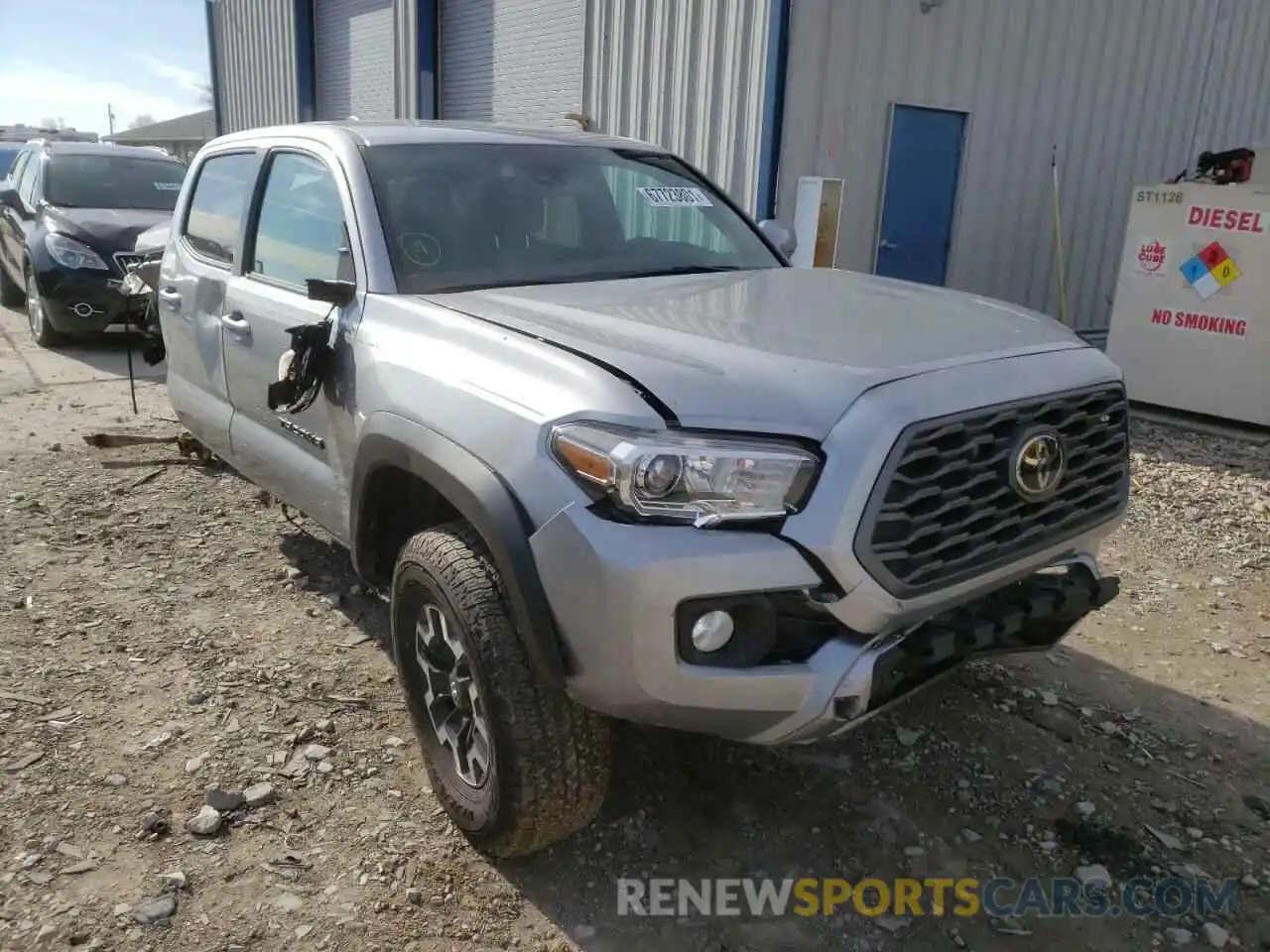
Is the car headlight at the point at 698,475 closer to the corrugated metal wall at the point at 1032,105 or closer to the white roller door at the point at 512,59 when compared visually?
the corrugated metal wall at the point at 1032,105

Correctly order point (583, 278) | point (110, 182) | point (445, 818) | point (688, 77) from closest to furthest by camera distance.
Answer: point (445, 818) < point (583, 278) < point (688, 77) < point (110, 182)

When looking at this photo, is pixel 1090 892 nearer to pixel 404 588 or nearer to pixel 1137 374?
pixel 404 588

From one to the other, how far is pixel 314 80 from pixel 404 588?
1394cm

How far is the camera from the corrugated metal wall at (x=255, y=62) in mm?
14703

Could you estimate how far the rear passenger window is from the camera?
13.3ft

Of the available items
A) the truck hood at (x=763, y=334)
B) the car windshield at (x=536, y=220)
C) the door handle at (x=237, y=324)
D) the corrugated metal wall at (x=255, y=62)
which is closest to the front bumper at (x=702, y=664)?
the truck hood at (x=763, y=334)

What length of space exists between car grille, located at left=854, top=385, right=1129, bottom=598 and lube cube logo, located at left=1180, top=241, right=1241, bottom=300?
542cm

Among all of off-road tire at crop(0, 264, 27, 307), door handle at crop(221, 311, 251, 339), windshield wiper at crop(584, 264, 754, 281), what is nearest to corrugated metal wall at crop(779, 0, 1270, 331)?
windshield wiper at crop(584, 264, 754, 281)

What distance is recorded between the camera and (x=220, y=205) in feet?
14.1

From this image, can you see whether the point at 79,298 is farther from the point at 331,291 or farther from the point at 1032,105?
the point at 1032,105

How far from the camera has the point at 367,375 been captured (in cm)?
287

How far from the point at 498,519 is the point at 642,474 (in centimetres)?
36

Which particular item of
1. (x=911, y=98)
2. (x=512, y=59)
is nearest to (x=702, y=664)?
(x=911, y=98)

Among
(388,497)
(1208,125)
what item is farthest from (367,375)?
(1208,125)
